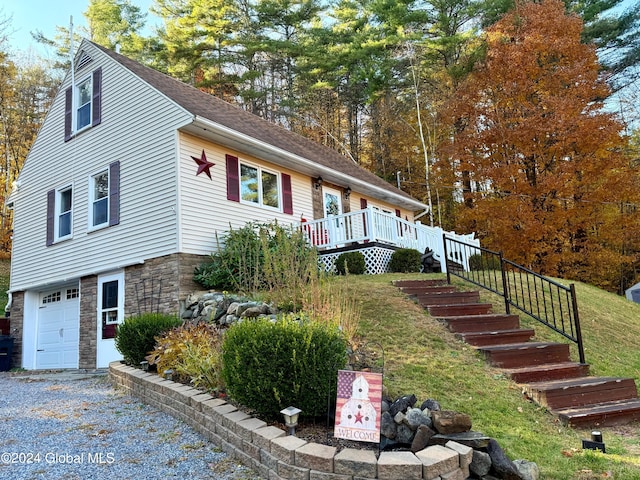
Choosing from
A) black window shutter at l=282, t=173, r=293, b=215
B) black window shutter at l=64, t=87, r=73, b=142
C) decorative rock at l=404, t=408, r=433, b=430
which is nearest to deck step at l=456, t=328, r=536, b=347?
decorative rock at l=404, t=408, r=433, b=430

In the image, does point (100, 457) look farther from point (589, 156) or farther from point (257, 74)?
point (257, 74)

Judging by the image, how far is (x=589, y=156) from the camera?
521 inches

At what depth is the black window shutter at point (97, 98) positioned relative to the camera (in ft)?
35.1

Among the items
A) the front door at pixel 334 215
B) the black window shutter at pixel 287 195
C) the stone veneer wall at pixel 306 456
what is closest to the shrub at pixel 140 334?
the stone veneer wall at pixel 306 456

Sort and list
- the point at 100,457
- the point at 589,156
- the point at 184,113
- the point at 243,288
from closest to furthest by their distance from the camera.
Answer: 1. the point at 100,457
2. the point at 243,288
3. the point at 184,113
4. the point at 589,156

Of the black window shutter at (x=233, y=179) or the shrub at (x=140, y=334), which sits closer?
the shrub at (x=140, y=334)

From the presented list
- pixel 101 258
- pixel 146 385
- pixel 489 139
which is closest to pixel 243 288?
pixel 146 385

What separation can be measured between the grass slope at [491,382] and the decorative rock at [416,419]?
0.76 meters

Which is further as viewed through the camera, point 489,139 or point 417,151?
point 417,151

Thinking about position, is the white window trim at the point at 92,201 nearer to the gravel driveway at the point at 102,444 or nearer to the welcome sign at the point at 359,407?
the gravel driveway at the point at 102,444

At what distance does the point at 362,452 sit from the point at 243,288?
4677mm

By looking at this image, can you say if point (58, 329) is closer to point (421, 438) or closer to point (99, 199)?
point (99, 199)

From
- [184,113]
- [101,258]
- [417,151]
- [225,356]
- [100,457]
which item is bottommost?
[100,457]

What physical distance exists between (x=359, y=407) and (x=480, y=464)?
2.77 feet
